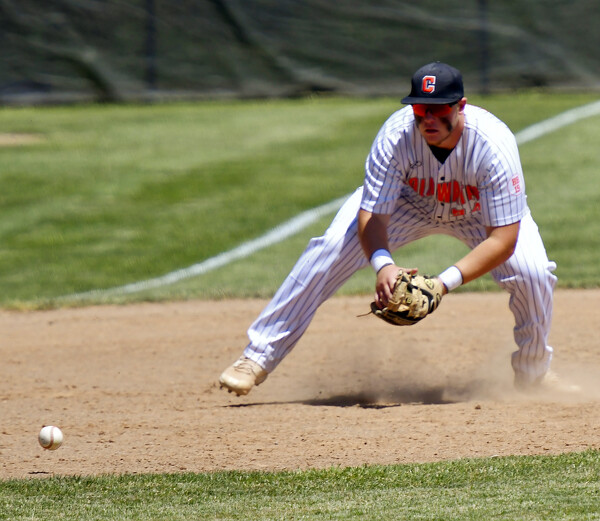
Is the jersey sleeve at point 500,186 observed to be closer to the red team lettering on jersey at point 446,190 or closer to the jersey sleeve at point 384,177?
the red team lettering on jersey at point 446,190

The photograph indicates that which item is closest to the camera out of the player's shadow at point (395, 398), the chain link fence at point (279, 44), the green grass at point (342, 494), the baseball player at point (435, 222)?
the green grass at point (342, 494)

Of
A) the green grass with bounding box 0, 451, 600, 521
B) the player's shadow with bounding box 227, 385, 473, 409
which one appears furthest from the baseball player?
the green grass with bounding box 0, 451, 600, 521

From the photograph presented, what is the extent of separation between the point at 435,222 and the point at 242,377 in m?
1.22

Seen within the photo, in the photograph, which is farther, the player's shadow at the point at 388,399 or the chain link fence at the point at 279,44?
the chain link fence at the point at 279,44

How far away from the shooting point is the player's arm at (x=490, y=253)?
448 cm

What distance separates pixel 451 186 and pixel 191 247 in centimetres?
491

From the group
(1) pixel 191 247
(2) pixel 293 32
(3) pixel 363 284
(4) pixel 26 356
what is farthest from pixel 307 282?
(2) pixel 293 32

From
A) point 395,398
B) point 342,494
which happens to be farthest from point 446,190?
point 342,494

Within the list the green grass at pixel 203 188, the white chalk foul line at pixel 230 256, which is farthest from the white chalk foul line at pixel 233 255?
the green grass at pixel 203 188

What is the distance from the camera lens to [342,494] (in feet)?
11.6

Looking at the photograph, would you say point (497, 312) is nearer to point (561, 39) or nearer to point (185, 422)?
point (185, 422)

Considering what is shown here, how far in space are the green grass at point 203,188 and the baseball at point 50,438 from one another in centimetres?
365

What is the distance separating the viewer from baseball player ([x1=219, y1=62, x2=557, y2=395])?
445 centimetres

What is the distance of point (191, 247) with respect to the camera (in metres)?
9.29
